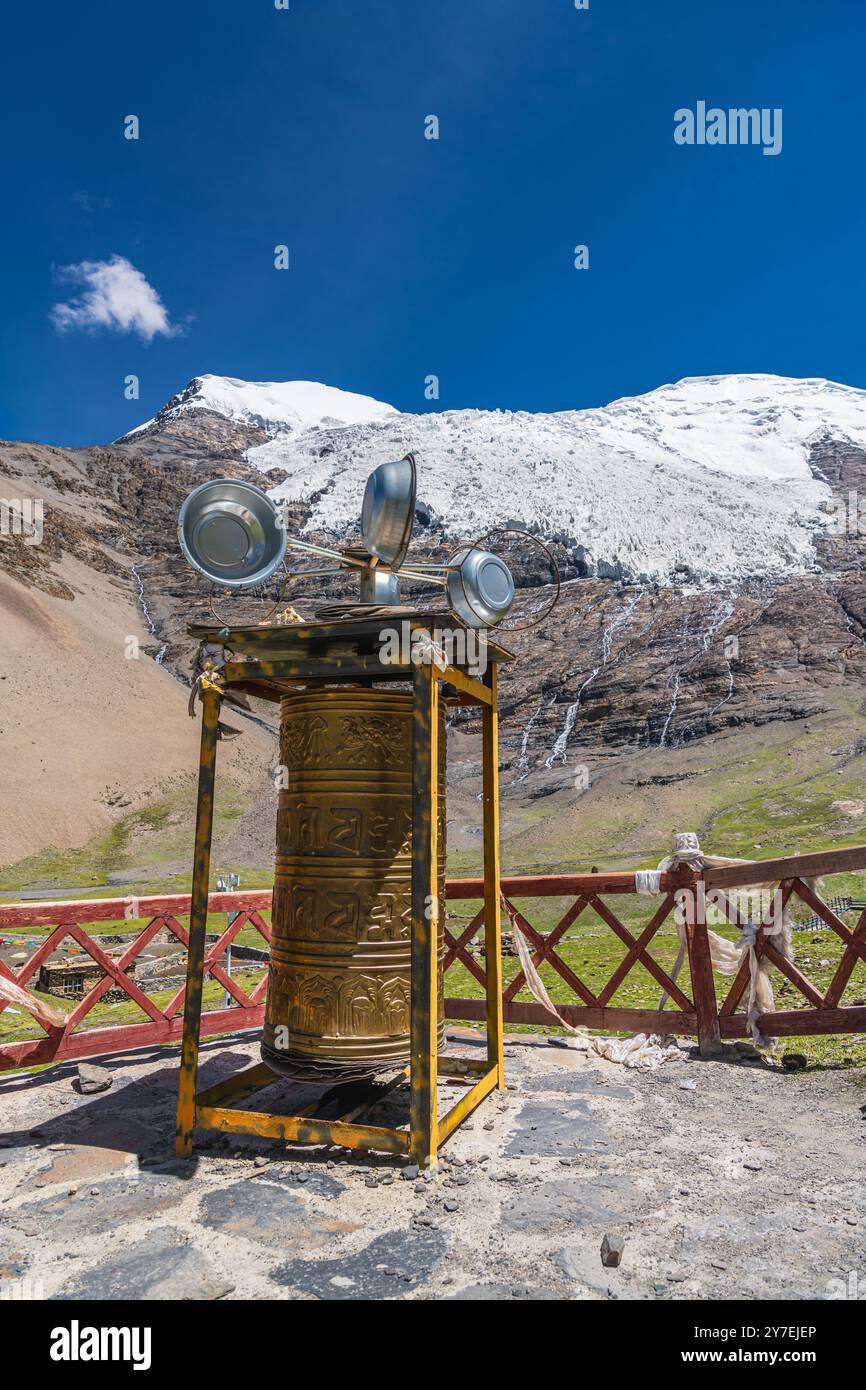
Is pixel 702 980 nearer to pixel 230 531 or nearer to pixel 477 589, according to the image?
pixel 477 589

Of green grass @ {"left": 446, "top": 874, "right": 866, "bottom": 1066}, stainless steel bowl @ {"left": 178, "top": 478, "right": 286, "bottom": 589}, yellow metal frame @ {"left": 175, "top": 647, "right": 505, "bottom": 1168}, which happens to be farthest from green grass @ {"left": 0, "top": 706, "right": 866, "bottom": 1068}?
stainless steel bowl @ {"left": 178, "top": 478, "right": 286, "bottom": 589}

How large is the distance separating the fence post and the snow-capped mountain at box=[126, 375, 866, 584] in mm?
72072

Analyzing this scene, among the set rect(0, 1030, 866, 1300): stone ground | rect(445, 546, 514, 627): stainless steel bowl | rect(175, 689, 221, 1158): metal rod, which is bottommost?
rect(0, 1030, 866, 1300): stone ground

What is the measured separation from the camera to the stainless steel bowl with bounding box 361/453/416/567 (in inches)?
241

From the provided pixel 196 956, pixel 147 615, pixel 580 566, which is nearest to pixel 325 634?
pixel 196 956

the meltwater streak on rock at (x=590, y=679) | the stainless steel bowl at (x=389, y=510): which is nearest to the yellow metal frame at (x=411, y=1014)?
the stainless steel bowl at (x=389, y=510)

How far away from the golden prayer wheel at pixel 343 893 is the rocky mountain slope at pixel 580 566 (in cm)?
3558

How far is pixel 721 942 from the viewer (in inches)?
308

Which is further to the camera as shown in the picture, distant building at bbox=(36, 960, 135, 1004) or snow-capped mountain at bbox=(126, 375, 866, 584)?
snow-capped mountain at bbox=(126, 375, 866, 584)

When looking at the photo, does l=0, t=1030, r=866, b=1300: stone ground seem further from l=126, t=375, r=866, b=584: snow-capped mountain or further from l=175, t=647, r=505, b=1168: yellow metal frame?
l=126, t=375, r=866, b=584: snow-capped mountain

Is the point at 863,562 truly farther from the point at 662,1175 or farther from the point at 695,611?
the point at 662,1175

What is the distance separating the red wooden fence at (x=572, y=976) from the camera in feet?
23.2

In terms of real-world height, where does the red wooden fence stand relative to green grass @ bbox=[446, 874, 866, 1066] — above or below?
above

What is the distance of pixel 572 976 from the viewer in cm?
853
